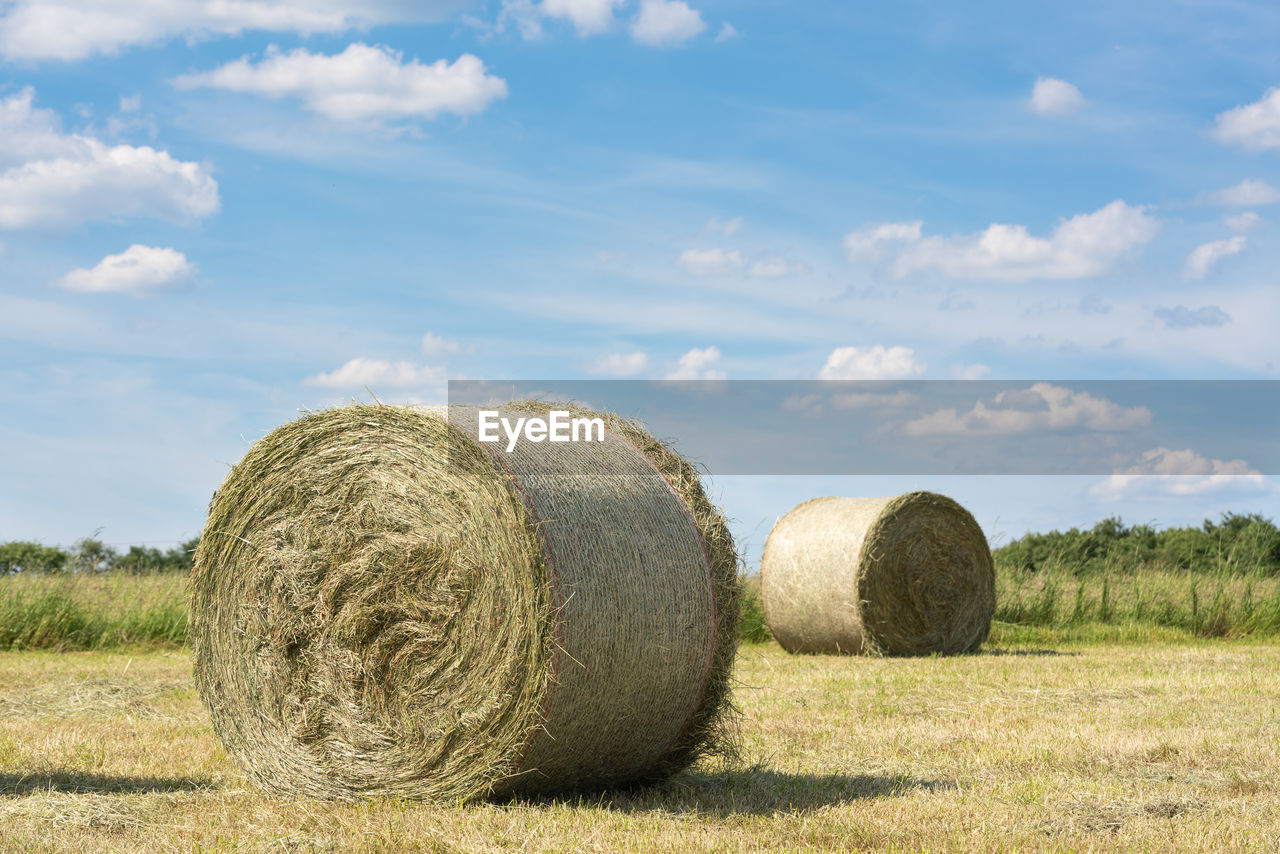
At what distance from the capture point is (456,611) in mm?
5930

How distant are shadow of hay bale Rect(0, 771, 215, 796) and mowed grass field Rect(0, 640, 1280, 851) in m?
0.02

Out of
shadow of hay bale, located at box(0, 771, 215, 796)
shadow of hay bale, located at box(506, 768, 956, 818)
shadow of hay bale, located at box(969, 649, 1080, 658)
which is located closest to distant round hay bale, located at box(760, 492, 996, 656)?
shadow of hay bale, located at box(969, 649, 1080, 658)

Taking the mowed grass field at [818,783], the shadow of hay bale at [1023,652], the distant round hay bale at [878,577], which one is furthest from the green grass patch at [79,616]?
the shadow of hay bale at [1023,652]

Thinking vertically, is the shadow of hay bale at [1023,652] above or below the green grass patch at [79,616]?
below

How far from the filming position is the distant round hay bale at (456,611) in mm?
5715

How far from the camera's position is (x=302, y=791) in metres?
6.41

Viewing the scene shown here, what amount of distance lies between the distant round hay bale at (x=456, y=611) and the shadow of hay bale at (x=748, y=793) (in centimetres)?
13

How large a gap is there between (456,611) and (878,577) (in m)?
8.46

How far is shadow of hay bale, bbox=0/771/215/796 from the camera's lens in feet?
21.1

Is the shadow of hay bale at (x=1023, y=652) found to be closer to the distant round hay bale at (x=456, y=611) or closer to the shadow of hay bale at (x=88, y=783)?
the distant round hay bale at (x=456, y=611)

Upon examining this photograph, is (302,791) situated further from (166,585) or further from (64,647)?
(166,585)

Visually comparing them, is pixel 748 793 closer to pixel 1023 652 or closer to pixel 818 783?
pixel 818 783

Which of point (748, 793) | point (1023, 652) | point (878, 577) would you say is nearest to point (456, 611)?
point (748, 793)

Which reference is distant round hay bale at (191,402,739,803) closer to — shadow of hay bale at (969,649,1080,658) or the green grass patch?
shadow of hay bale at (969,649,1080,658)
